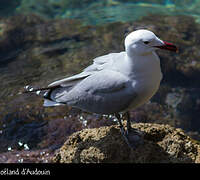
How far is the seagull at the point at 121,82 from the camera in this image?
112 inches

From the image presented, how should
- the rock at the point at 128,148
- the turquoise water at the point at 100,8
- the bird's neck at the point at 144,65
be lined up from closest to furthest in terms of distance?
the bird's neck at the point at 144,65
the rock at the point at 128,148
the turquoise water at the point at 100,8

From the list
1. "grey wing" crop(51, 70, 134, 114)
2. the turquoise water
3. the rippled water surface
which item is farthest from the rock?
the turquoise water

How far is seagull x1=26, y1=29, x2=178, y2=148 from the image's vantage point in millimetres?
2846

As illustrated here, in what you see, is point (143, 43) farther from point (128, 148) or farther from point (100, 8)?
point (100, 8)

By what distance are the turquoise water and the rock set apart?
6.29 metres

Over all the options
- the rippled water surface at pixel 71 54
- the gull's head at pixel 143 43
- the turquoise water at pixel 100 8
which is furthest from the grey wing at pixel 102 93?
the turquoise water at pixel 100 8

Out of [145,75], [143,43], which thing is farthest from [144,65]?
[143,43]

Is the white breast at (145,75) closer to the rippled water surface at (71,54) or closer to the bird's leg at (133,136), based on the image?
the bird's leg at (133,136)

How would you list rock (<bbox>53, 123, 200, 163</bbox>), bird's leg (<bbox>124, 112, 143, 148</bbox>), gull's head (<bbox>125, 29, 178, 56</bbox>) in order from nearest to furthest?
gull's head (<bbox>125, 29, 178, 56</bbox>) → rock (<bbox>53, 123, 200, 163</bbox>) → bird's leg (<bbox>124, 112, 143, 148</bbox>)

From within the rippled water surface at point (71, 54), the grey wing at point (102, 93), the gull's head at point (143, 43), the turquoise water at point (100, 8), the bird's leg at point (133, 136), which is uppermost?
the gull's head at point (143, 43)

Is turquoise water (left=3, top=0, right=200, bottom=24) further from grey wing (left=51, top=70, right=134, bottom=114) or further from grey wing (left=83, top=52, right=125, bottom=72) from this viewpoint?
grey wing (left=51, top=70, right=134, bottom=114)

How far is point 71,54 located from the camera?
24.5 ft

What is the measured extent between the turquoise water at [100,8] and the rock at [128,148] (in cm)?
629
